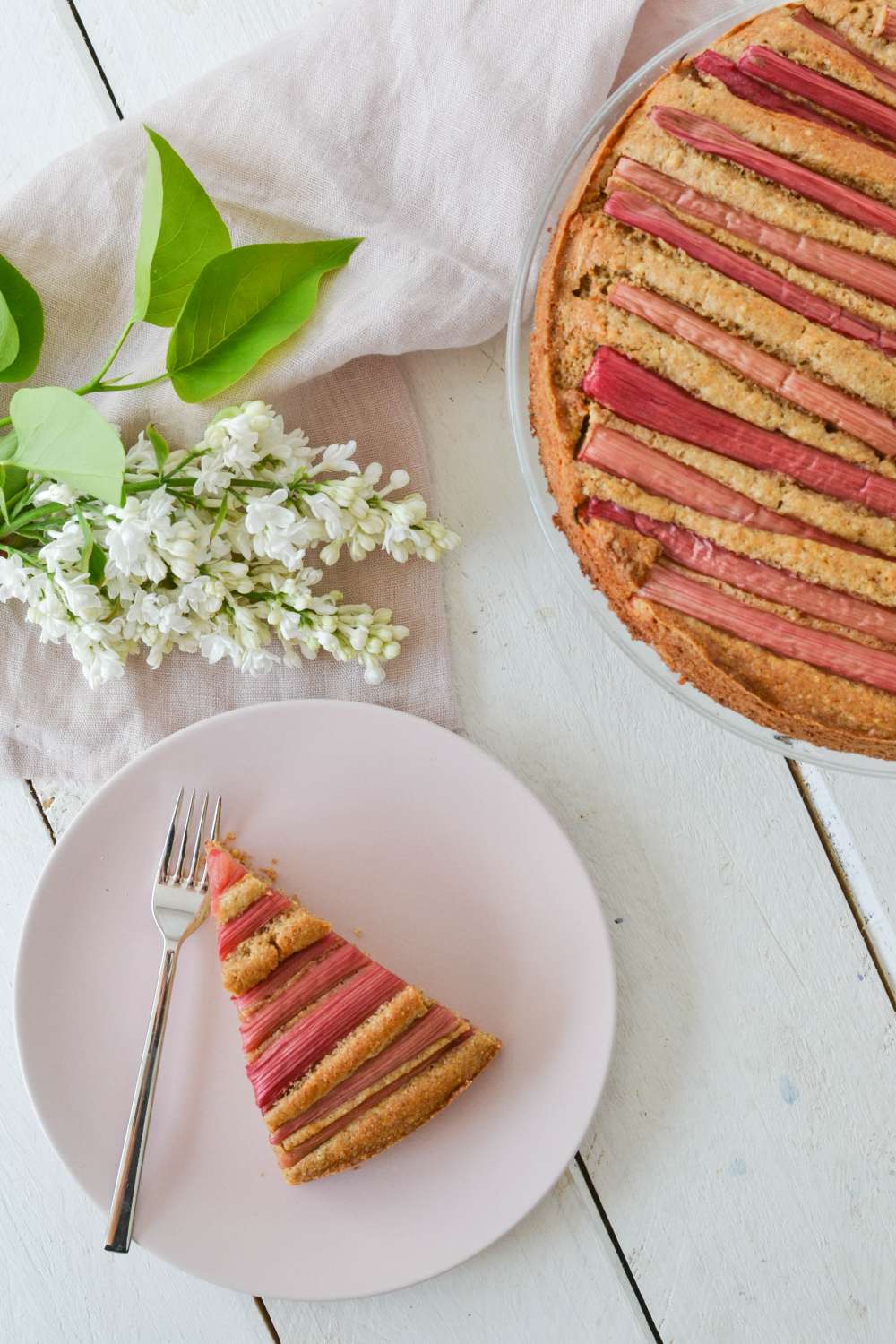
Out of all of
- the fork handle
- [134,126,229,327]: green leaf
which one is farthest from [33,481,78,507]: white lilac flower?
the fork handle

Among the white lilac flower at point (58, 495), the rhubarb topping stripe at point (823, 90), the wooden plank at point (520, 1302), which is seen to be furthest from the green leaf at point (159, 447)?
the wooden plank at point (520, 1302)

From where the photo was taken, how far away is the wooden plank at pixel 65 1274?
142 centimetres

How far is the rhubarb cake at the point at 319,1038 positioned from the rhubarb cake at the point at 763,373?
23.6 inches

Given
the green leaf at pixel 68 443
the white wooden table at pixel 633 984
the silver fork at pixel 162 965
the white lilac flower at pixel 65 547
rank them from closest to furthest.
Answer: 1. the green leaf at pixel 68 443
2. the white lilac flower at pixel 65 547
3. the silver fork at pixel 162 965
4. the white wooden table at pixel 633 984

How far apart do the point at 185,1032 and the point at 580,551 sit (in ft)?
2.74

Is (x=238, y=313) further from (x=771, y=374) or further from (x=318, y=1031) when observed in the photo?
(x=318, y=1031)

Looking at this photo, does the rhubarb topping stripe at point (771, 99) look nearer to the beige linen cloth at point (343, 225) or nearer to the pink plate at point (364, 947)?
the beige linen cloth at point (343, 225)

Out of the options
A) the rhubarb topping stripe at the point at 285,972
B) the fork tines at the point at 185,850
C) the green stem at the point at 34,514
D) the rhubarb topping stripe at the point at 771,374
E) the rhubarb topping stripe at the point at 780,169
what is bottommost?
the rhubarb topping stripe at the point at 285,972

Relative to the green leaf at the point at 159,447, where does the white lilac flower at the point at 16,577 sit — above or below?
below

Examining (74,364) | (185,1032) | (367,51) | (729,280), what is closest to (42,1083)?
(185,1032)

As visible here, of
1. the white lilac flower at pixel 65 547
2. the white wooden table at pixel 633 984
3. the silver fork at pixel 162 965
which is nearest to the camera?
the white lilac flower at pixel 65 547

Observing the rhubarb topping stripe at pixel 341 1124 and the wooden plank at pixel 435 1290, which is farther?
the wooden plank at pixel 435 1290

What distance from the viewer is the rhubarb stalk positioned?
1144mm

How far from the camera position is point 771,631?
1148mm
